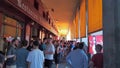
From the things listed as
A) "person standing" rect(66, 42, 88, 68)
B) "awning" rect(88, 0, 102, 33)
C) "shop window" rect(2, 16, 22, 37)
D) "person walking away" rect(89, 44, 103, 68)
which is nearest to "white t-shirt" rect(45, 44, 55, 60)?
"shop window" rect(2, 16, 22, 37)

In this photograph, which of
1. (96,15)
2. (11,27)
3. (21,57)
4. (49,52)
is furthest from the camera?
(96,15)

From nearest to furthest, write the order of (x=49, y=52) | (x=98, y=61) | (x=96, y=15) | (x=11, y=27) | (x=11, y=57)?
(x=98, y=61)
(x=11, y=57)
(x=49, y=52)
(x=11, y=27)
(x=96, y=15)

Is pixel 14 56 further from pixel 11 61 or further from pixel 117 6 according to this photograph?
pixel 117 6

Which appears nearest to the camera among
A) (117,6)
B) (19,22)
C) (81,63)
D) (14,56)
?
(117,6)

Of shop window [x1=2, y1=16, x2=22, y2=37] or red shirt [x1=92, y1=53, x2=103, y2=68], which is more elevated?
shop window [x1=2, y1=16, x2=22, y2=37]

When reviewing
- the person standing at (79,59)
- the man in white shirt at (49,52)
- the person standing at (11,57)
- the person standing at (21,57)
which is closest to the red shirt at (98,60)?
the person standing at (79,59)

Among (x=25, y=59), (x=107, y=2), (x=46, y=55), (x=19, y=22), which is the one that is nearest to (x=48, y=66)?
(x=46, y=55)

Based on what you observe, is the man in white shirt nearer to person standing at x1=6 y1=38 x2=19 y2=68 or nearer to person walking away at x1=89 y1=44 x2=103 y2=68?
person standing at x1=6 y1=38 x2=19 y2=68

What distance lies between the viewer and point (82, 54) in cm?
588

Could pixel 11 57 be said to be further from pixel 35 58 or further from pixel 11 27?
pixel 11 27

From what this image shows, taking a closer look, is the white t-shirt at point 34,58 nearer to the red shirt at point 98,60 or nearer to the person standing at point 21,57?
the person standing at point 21,57

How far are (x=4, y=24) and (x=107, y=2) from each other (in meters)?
6.17

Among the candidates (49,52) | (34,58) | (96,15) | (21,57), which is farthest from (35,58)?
(96,15)

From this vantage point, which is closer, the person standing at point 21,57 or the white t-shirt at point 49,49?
the person standing at point 21,57
